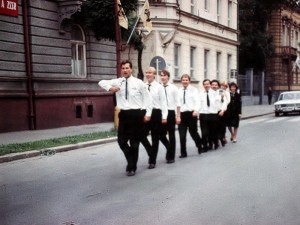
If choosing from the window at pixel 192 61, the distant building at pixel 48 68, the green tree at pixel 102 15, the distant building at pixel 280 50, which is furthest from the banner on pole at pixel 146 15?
the distant building at pixel 280 50

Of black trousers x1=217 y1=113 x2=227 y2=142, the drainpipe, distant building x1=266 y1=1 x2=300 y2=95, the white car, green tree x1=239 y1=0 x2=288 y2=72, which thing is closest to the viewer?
black trousers x1=217 y1=113 x2=227 y2=142

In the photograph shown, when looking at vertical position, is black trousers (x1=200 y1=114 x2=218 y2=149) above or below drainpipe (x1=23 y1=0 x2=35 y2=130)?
below

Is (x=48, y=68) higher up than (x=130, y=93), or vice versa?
(x=48, y=68)

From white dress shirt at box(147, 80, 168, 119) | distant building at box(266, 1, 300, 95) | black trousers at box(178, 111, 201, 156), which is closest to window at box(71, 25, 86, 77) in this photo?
black trousers at box(178, 111, 201, 156)

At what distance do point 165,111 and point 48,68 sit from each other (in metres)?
8.50

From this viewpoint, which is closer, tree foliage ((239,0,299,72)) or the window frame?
the window frame

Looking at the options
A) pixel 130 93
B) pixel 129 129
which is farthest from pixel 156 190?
pixel 130 93

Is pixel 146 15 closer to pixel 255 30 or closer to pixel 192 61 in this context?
pixel 192 61

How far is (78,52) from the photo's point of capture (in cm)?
1709

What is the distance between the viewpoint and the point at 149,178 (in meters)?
6.67

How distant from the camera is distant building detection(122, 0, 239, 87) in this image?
2038 centimetres

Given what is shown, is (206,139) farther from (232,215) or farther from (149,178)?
(232,215)

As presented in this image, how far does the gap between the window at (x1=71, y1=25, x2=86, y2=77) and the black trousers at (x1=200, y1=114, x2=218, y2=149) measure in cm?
824

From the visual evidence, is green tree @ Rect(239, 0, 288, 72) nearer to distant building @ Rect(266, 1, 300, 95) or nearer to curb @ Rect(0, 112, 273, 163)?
distant building @ Rect(266, 1, 300, 95)
